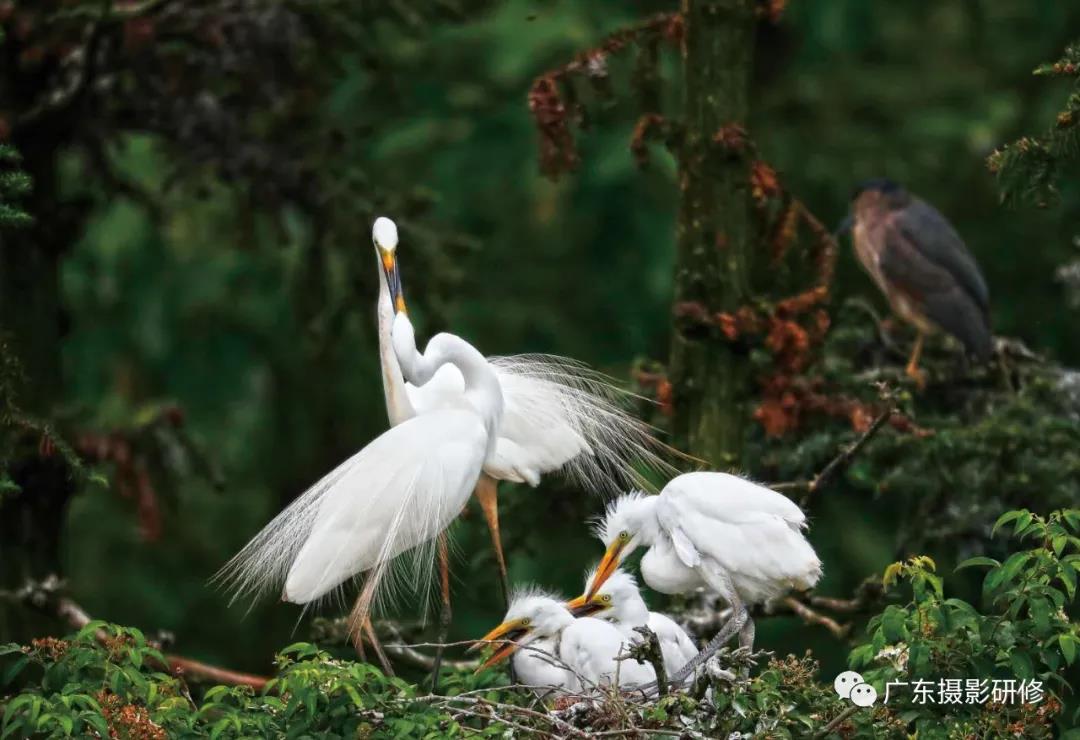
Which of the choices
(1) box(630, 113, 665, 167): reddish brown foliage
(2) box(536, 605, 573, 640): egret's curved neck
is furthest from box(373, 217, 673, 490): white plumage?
(1) box(630, 113, 665, 167): reddish brown foliage

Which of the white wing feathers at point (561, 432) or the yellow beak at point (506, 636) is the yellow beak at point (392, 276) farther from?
the yellow beak at point (506, 636)

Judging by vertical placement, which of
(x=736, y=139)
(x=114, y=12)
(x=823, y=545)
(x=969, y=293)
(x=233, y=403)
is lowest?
(x=823, y=545)

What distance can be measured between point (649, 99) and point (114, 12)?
1.77 metres

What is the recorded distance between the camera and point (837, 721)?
14.9 ft

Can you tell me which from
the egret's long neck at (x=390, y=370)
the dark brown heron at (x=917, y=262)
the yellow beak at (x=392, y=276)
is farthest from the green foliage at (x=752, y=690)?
the dark brown heron at (x=917, y=262)

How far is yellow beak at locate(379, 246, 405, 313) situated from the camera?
19.7 feet

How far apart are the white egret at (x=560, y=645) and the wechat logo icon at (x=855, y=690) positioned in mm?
880

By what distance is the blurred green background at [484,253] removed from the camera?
11711 mm

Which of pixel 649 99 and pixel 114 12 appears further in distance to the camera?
pixel 114 12

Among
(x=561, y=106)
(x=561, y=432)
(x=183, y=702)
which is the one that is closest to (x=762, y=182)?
(x=561, y=106)

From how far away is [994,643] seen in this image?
449cm

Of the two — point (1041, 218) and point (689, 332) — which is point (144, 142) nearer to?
point (1041, 218)

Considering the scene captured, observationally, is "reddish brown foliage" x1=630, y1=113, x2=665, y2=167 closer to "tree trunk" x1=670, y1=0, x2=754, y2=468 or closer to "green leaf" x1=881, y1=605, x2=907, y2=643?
"tree trunk" x1=670, y1=0, x2=754, y2=468

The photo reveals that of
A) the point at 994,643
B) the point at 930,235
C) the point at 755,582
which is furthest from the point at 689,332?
the point at 930,235
